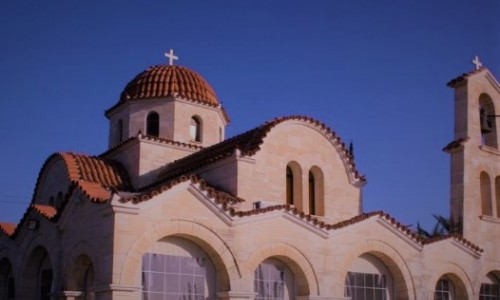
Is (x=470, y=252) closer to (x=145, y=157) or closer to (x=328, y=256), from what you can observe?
(x=328, y=256)

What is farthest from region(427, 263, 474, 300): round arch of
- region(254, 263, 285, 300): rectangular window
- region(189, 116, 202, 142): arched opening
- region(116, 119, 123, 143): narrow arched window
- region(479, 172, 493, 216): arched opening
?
region(116, 119, 123, 143): narrow arched window

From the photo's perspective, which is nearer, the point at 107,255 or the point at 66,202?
the point at 107,255

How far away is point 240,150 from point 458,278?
867 centimetres

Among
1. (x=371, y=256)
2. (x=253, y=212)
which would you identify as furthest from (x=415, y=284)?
(x=253, y=212)

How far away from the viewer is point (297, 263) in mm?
19719

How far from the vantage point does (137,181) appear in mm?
24812

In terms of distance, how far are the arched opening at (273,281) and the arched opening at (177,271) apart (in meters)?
1.45

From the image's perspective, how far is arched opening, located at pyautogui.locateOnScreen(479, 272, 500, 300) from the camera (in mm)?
24375

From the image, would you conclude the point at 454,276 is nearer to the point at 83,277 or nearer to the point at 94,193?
the point at 83,277

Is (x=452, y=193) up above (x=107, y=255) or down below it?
above

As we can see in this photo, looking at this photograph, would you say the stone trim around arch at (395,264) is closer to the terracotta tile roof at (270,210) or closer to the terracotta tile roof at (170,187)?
the terracotta tile roof at (270,210)

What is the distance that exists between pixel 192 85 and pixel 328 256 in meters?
10.7

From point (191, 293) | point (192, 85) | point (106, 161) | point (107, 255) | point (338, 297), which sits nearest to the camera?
point (107, 255)

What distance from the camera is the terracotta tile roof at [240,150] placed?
2206 cm
